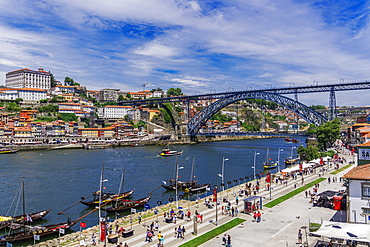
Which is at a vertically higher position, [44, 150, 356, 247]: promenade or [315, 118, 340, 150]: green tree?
[315, 118, 340, 150]: green tree

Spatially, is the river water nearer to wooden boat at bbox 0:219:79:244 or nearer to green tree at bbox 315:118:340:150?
wooden boat at bbox 0:219:79:244

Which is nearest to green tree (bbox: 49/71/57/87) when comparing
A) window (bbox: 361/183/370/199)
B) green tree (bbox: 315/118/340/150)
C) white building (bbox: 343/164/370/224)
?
green tree (bbox: 315/118/340/150)

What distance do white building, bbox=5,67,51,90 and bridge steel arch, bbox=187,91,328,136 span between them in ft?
158

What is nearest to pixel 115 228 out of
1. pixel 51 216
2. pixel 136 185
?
pixel 51 216

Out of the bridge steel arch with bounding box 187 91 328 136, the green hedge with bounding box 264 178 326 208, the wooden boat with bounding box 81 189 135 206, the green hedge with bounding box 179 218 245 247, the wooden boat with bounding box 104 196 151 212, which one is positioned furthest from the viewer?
the bridge steel arch with bounding box 187 91 328 136

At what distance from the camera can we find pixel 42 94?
302 feet

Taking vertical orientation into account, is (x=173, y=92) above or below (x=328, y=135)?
above

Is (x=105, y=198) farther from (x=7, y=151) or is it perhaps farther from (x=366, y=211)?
(x=7, y=151)

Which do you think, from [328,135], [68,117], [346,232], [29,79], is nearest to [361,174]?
[346,232]

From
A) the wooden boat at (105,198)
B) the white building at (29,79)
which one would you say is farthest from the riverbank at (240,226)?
the white building at (29,79)

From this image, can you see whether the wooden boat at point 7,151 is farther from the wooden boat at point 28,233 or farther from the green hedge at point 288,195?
the green hedge at point 288,195

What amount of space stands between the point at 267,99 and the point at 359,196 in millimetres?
60725

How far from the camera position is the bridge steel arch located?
6386cm

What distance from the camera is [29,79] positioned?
100188 mm
